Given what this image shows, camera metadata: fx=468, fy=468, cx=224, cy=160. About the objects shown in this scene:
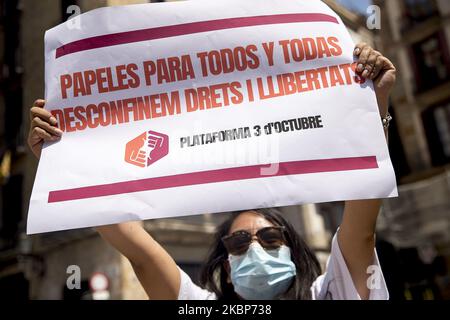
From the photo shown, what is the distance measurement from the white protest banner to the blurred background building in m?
0.62

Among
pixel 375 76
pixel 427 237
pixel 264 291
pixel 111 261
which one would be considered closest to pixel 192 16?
pixel 375 76

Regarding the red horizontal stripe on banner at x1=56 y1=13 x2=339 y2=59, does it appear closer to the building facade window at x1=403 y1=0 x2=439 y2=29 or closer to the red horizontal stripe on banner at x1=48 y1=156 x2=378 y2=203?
the red horizontal stripe on banner at x1=48 y1=156 x2=378 y2=203

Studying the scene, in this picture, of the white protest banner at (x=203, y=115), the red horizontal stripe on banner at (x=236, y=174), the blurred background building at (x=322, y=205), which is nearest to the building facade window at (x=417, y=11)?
the blurred background building at (x=322, y=205)

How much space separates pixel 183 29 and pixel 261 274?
1107mm

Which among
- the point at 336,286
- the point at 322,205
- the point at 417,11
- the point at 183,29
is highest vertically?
the point at 417,11

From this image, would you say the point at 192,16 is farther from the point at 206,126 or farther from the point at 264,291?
the point at 264,291

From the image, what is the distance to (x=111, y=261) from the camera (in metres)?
7.68

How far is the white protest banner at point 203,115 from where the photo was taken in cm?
164

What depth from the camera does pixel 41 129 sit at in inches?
71.9

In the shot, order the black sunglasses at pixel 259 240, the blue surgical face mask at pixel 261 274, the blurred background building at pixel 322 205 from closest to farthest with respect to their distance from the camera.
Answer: the blue surgical face mask at pixel 261 274 → the black sunglasses at pixel 259 240 → the blurred background building at pixel 322 205

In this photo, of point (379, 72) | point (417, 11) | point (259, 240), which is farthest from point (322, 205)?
point (379, 72)

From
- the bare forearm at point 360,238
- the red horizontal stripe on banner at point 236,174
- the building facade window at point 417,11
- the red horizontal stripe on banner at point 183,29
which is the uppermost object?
the building facade window at point 417,11

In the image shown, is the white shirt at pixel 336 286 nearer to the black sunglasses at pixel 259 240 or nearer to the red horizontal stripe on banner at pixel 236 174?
the black sunglasses at pixel 259 240

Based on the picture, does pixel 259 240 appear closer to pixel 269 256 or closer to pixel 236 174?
pixel 269 256
